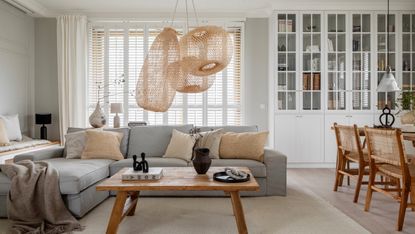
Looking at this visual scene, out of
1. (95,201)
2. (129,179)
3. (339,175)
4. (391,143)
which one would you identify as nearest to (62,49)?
(95,201)

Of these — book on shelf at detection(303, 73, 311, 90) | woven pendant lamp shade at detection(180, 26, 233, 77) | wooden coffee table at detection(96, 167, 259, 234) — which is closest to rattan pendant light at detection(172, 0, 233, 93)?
woven pendant lamp shade at detection(180, 26, 233, 77)

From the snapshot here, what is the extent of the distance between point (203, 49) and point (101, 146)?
1893mm

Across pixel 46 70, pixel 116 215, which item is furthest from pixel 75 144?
pixel 46 70

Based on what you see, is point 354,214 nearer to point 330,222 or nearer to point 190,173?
point 330,222

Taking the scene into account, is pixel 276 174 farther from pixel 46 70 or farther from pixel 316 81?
pixel 46 70

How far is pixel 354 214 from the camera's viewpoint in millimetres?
3199

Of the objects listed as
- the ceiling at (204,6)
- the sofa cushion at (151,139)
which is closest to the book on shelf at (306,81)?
the ceiling at (204,6)

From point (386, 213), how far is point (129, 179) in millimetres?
2498

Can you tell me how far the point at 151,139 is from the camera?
4430mm

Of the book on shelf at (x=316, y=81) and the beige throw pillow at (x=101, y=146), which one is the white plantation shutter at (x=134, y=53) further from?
the book on shelf at (x=316, y=81)

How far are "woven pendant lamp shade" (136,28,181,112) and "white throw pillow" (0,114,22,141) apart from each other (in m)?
3.40

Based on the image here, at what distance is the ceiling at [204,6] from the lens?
586 centimetres

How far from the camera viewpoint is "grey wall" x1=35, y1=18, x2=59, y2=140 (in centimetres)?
641

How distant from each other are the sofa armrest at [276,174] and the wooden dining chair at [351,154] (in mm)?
771
